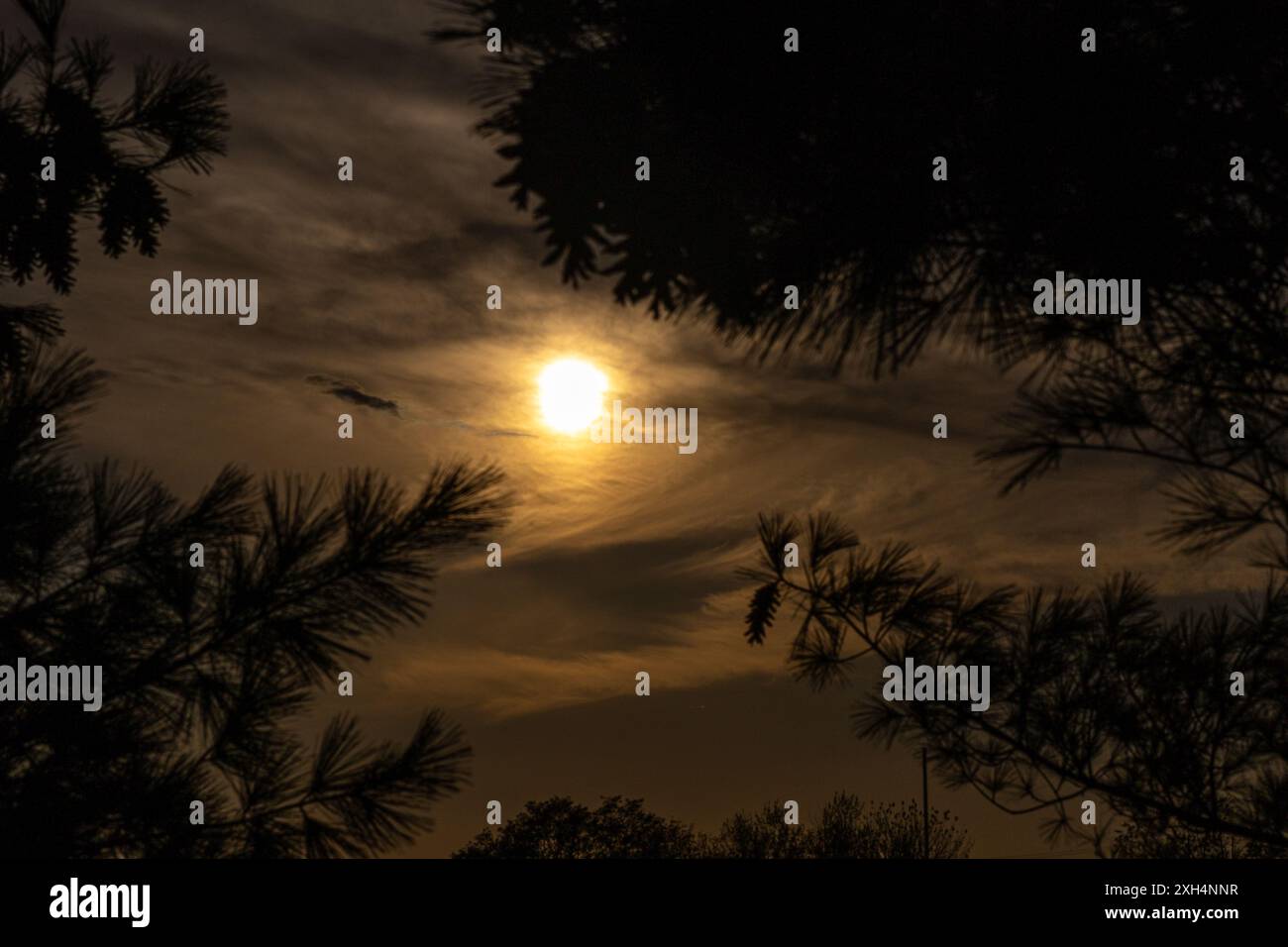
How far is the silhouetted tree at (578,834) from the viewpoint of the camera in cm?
1670

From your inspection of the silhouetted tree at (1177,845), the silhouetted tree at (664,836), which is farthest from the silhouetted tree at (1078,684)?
the silhouetted tree at (664,836)

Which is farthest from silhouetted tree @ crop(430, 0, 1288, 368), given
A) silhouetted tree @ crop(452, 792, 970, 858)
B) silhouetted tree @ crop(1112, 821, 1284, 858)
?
silhouetted tree @ crop(452, 792, 970, 858)

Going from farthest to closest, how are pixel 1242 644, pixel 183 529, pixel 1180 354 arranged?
pixel 1242 644
pixel 183 529
pixel 1180 354

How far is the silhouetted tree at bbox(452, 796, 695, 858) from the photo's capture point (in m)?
16.7

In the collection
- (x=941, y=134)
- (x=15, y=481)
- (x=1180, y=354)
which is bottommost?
(x=15, y=481)

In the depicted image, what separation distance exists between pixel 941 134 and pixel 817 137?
0.26 meters

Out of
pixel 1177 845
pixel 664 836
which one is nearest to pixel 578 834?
pixel 664 836

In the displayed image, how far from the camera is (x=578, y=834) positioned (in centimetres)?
1698
